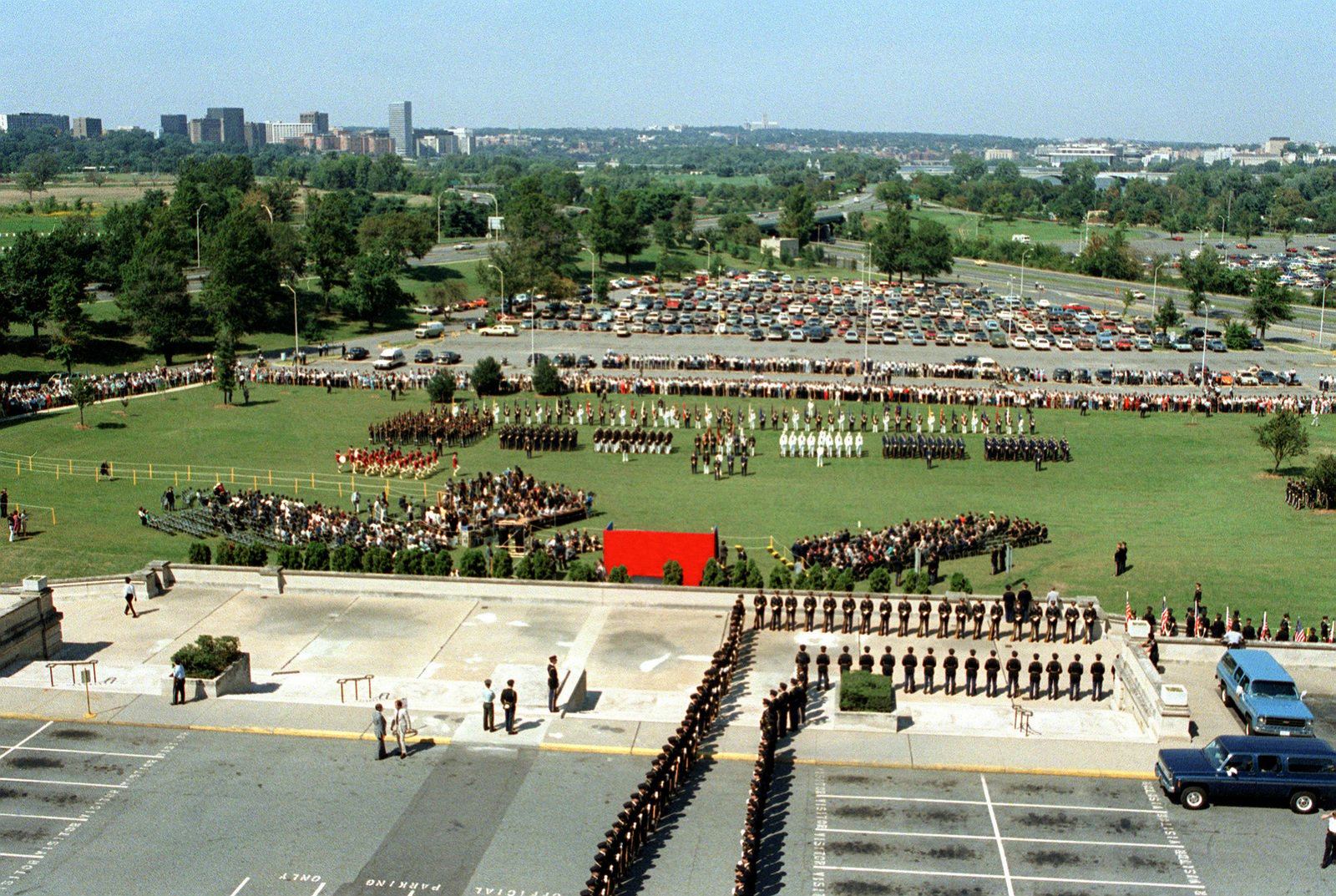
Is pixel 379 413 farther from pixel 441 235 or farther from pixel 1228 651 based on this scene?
pixel 441 235

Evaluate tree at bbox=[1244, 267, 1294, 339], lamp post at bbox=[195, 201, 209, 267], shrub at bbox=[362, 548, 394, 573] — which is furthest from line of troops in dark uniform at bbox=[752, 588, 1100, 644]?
lamp post at bbox=[195, 201, 209, 267]

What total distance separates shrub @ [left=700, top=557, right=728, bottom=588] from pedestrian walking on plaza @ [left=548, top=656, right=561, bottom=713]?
8.30 metres

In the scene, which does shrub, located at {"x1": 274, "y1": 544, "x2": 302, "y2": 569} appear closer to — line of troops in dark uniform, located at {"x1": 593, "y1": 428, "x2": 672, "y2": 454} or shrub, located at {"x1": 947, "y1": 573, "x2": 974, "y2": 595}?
shrub, located at {"x1": 947, "y1": 573, "x2": 974, "y2": 595}

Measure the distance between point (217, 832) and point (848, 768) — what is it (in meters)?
11.0

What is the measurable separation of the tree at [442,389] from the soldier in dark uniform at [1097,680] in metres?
42.0

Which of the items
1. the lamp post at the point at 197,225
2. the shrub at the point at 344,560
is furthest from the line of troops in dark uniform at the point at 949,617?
the lamp post at the point at 197,225

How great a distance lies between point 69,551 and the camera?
42.2 m

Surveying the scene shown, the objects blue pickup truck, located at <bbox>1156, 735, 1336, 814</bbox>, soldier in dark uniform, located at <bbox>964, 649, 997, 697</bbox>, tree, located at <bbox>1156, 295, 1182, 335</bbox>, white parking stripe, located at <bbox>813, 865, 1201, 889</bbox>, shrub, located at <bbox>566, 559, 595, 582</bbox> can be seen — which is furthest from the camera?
tree, located at <bbox>1156, 295, 1182, 335</bbox>

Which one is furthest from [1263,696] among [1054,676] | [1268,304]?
[1268,304]

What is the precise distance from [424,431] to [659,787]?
3709 cm

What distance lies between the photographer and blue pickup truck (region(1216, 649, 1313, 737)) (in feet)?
81.0

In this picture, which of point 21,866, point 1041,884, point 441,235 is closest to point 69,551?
point 21,866

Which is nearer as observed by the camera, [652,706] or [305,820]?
[305,820]

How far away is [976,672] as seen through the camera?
2805 centimetres
